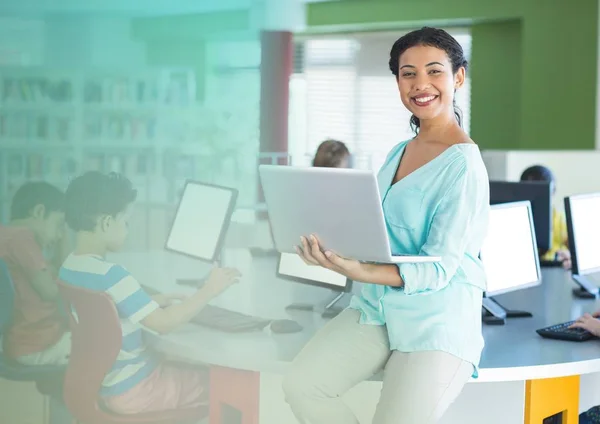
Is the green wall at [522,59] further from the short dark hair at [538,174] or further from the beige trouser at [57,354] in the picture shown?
the beige trouser at [57,354]

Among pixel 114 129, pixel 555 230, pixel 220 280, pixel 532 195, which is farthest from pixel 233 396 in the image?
pixel 555 230

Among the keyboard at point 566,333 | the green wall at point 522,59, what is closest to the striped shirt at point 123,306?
the keyboard at point 566,333

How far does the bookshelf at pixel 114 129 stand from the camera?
1773mm

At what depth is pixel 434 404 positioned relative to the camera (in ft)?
5.70

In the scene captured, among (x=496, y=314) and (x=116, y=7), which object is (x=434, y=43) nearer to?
(x=116, y=7)

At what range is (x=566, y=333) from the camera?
2285 mm

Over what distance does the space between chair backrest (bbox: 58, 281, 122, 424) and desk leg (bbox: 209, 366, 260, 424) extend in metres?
0.29

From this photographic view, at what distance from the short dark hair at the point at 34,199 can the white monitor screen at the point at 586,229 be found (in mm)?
1823

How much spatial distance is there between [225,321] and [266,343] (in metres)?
0.11

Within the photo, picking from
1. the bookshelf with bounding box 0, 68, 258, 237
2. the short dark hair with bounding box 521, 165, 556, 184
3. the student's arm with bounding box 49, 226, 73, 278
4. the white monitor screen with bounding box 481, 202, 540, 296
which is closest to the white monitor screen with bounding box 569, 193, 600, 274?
the white monitor screen with bounding box 481, 202, 540, 296

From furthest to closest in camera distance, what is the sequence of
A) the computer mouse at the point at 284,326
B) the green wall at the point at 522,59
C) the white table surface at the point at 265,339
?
1. the green wall at the point at 522,59
2. the computer mouse at the point at 284,326
3. the white table surface at the point at 265,339

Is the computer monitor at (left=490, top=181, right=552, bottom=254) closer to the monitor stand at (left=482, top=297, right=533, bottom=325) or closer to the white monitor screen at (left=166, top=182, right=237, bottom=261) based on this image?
the monitor stand at (left=482, top=297, right=533, bottom=325)

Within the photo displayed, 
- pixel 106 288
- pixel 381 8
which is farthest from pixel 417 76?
pixel 381 8

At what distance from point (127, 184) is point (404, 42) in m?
0.64
